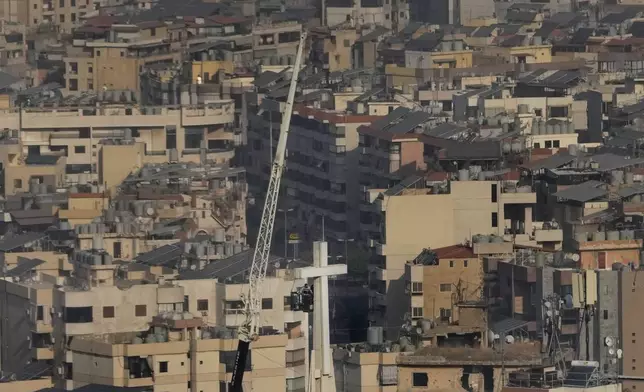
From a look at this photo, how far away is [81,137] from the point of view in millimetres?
84688

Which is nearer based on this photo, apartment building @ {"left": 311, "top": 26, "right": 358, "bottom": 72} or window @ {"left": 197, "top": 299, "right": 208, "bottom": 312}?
window @ {"left": 197, "top": 299, "right": 208, "bottom": 312}

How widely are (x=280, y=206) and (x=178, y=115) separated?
8.25 m

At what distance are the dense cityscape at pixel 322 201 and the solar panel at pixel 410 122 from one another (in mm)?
136

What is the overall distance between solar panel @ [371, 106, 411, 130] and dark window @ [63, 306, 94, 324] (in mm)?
24013

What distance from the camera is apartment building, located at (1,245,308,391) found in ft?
166

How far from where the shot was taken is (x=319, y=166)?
81000 millimetres

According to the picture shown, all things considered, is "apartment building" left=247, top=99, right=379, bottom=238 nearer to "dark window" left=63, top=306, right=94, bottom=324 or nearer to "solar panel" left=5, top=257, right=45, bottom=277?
"solar panel" left=5, top=257, right=45, bottom=277

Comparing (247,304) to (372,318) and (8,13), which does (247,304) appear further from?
(8,13)

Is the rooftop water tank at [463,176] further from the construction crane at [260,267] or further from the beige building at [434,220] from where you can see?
the construction crane at [260,267]

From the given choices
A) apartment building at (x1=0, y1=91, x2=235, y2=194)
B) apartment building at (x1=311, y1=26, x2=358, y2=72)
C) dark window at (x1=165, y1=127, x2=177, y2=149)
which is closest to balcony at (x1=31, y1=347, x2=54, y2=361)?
apartment building at (x1=0, y1=91, x2=235, y2=194)

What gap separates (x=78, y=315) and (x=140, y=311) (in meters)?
1.03

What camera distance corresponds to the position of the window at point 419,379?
2000 inches

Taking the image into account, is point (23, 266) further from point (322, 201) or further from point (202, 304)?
point (322, 201)

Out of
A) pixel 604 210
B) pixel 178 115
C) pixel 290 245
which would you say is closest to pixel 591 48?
pixel 178 115
